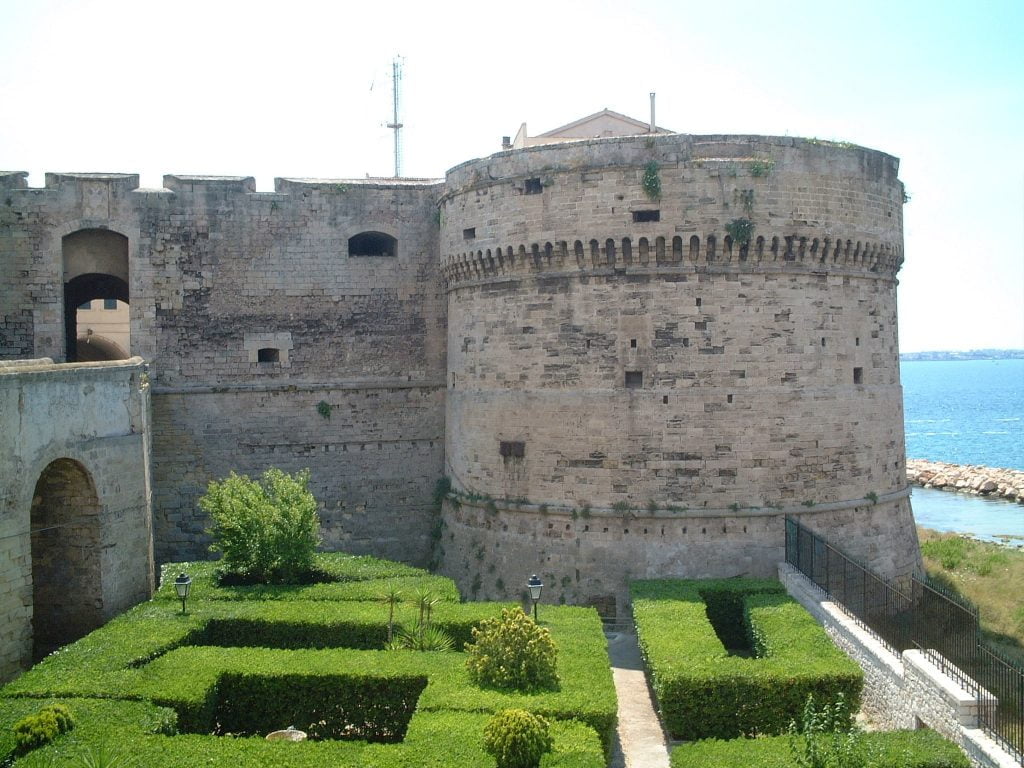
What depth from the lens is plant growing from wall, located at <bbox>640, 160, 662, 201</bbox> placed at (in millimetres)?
18344

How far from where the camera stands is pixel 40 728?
10.9 metres

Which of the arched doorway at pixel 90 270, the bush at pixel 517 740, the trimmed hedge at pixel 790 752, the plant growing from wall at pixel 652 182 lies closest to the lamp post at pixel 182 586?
the bush at pixel 517 740

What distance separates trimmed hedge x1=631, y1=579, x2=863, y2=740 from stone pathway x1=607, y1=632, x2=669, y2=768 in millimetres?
432

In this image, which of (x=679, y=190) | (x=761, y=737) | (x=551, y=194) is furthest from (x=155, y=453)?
(x=761, y=737)

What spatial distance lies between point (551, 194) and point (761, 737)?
11412mm

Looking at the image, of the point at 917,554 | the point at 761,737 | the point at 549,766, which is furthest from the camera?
the point at 917,554

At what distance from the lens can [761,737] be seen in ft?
40.0

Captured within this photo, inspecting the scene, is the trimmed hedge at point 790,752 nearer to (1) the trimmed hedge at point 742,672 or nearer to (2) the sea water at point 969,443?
(1) the trimmed hedge at point 742,672

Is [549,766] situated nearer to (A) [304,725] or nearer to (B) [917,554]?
(A) [304,725]

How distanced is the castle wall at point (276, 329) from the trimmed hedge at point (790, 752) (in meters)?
12.6

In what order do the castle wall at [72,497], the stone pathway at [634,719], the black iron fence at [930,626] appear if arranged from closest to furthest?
the black iron fence at [930,626], the stone pathway at [634,719], the castle wall at [72,497]

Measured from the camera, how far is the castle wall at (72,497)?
47.9ft

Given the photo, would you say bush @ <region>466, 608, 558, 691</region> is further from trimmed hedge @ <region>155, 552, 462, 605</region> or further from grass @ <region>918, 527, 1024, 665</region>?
grass @ <region>918, 527, 1024, 665</region>

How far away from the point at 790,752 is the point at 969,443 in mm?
85469
